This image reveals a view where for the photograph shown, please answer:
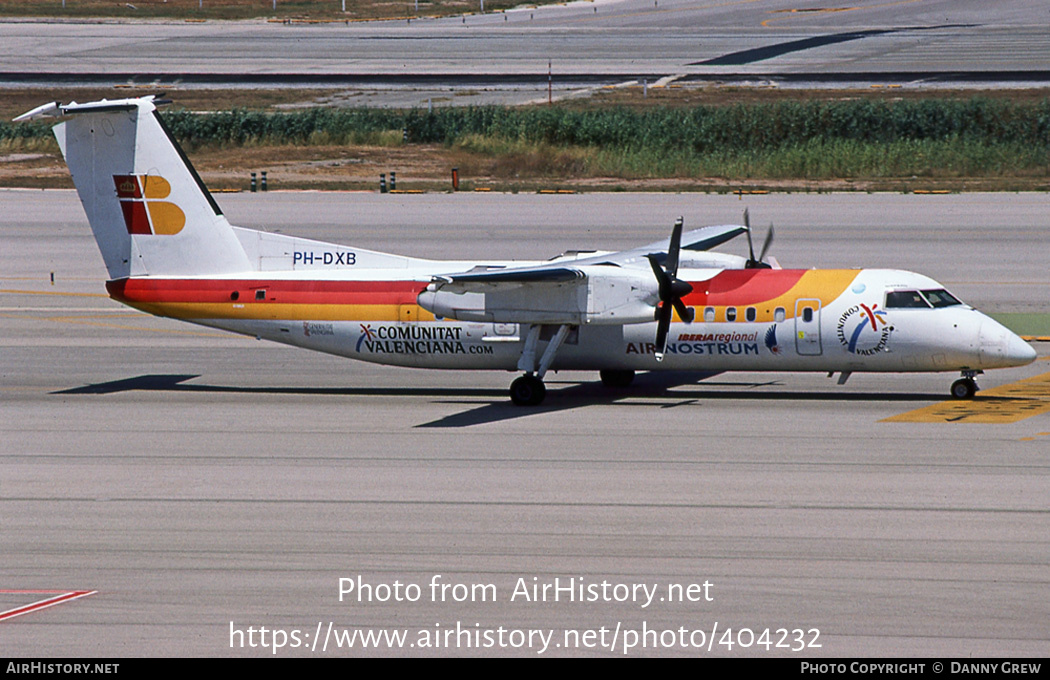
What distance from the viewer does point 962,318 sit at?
21828 millimetres

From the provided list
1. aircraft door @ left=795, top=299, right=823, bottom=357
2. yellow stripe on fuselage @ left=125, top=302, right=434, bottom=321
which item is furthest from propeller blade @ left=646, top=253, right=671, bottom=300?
yellow stripe on fuselage @ left=125, top=302, right=434, bottom=321

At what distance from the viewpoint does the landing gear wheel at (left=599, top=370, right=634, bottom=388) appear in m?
24.5

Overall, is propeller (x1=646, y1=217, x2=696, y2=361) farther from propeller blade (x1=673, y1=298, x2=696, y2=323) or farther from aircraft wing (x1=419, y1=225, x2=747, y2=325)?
propeller blade (x1=673, y1=298, x2=696, y2=323)

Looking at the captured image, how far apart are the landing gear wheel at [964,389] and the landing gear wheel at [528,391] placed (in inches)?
299

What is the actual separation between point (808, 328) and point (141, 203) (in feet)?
43.9

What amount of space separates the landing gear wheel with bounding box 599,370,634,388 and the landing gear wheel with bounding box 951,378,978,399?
609cm

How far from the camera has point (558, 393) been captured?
2455 cm

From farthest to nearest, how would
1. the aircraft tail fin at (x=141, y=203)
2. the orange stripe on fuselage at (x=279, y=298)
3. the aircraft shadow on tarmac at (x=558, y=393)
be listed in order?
the aircraft tail fin at (x=141, y=203)
the orange stripe on fuselage at (x=279, y=298)
the aircraft shadow on tarmac at (x=558, y=393)

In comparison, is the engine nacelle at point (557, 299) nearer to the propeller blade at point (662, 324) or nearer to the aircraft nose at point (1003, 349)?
the propeller blade at point (662, 324)

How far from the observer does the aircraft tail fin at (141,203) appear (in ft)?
80.5

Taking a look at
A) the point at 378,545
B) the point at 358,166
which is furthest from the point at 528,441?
the point at 358,166

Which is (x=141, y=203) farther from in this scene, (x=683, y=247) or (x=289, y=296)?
(x=683, y=247)

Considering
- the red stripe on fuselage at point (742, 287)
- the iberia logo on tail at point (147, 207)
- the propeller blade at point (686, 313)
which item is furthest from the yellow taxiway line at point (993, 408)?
the iberia logo on tail at point (147, 207)

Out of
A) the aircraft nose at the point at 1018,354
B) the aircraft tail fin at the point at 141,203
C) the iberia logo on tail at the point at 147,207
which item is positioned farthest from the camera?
the iberia logo on tail at the point at 147,207
